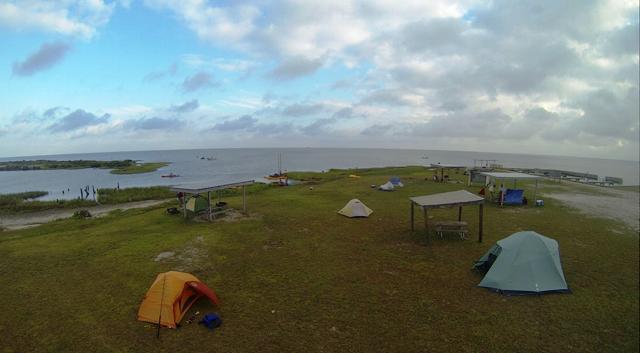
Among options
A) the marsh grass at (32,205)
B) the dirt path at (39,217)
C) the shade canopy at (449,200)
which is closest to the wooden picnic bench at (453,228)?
the shade canopy at (449,200)

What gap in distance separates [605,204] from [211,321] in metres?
32.9

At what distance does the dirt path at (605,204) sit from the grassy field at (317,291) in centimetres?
334

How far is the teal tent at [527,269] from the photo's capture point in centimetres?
1064

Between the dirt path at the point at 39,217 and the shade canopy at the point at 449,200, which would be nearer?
the shade canopy at the point at 449,200

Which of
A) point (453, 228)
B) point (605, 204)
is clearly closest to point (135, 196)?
point (453, 228)

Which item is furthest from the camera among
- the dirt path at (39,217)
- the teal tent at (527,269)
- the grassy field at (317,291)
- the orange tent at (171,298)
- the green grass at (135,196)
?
the green grass at (135,196)

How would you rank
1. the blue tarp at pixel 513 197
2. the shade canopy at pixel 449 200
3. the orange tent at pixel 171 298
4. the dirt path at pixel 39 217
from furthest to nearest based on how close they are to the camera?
the dirt path at pixel 39 217 < the blue tarp at pixel 513 197 < the shade canopy at pixel 449 200 < the orange tent at pixel 171 298

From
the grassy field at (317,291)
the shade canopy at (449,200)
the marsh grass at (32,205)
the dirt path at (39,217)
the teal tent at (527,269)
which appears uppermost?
the shade canopy at (449,200)

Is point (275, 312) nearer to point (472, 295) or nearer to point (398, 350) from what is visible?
point (398, 350)

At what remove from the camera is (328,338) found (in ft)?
27.4

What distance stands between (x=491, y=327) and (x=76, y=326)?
440 inches

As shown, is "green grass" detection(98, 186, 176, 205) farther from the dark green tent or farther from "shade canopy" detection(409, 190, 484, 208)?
"shade canopy" detection(409, 190, 484, 208)

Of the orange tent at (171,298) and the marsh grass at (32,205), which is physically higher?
the orange tent at (171,298)

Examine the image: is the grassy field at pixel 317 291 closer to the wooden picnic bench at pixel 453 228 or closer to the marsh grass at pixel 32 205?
the wooden picnic bench at pixel 453 228
